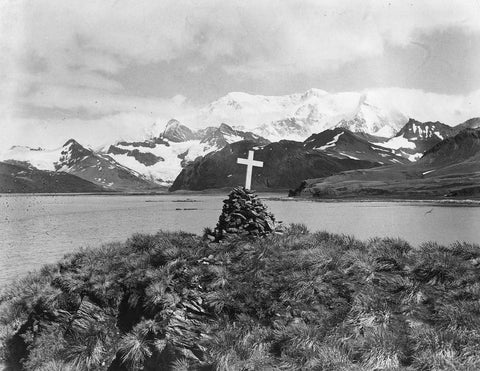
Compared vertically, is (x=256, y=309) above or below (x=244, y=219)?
below

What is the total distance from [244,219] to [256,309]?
4.68m

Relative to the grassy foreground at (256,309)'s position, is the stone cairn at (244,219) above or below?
above

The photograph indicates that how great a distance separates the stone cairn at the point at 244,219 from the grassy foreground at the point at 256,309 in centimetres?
78

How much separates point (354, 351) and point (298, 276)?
8.91 feet

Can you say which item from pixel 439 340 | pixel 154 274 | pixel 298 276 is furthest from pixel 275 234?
pixel 439 340

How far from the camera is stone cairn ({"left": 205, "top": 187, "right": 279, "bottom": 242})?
1445cm

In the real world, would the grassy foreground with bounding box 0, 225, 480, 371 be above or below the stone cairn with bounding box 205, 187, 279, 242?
below

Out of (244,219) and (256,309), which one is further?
(244,219)

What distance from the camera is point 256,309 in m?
10.3

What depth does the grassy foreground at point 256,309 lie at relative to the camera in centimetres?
855

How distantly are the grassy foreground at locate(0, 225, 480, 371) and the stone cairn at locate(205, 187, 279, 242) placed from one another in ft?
2.55

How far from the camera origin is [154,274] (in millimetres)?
11828

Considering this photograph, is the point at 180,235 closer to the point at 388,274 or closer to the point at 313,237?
the point at 313,237

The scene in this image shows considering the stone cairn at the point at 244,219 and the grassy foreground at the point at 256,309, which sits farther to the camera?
the stone cairn at the point at 244,219
